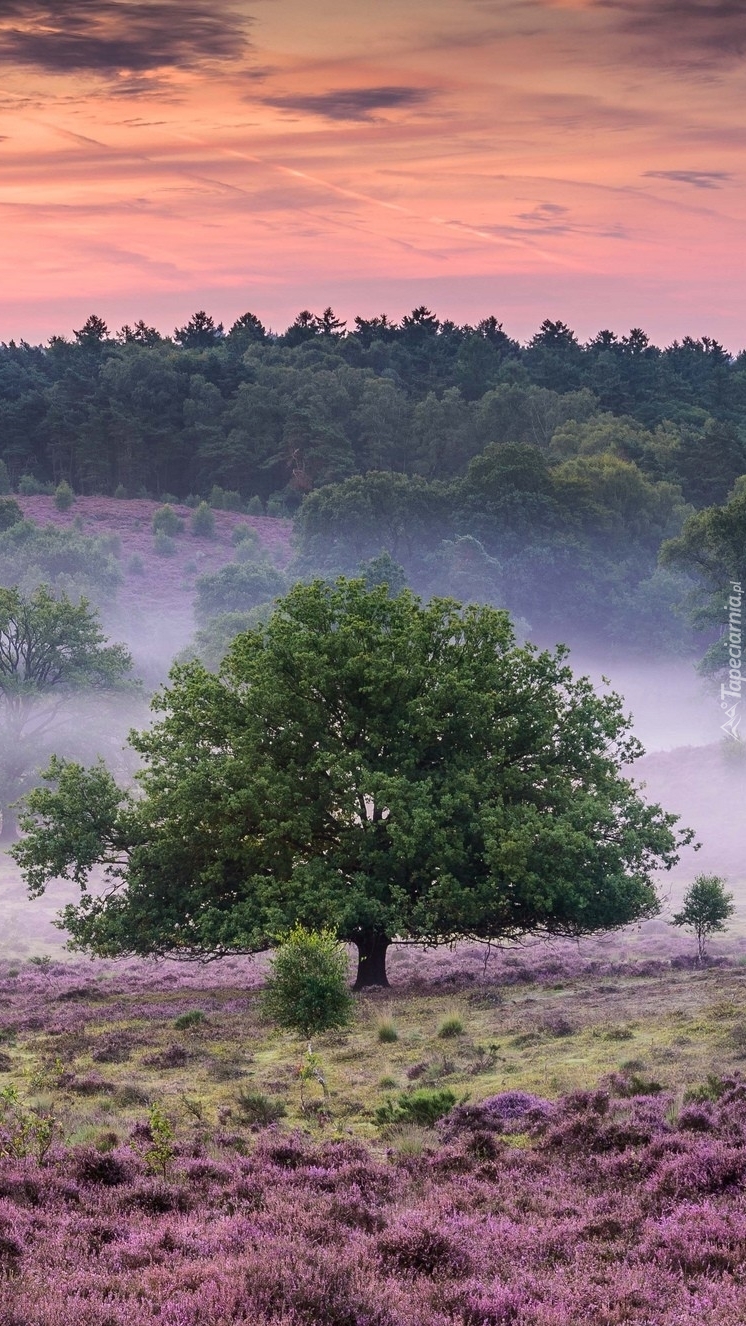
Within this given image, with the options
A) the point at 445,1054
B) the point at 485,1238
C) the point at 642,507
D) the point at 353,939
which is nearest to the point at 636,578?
the point at 642,507

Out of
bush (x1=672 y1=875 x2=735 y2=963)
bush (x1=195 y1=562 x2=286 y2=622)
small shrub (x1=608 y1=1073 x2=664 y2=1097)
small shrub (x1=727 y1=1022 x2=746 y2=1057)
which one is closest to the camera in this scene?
small shrub (x1=608 y1=1073 x2=664 y2=1097)

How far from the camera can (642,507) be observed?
134875 mm

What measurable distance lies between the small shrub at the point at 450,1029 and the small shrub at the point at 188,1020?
501cm

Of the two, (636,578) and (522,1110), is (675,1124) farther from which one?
(636,578)

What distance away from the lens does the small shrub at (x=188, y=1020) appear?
26.1 m

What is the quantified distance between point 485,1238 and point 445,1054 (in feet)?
35.4

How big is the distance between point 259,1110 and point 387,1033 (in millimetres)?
6249

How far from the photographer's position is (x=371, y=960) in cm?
3262

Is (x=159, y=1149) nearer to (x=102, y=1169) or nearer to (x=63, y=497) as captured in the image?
(x=102, y=1169)

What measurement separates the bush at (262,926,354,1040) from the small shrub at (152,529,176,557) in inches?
4290

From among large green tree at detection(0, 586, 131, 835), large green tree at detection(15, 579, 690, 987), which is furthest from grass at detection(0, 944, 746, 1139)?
large green tree at detection(0, 586, 131, 835)

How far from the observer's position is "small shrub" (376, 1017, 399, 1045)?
77.4 ft

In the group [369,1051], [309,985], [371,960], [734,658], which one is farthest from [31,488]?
[369,1051]

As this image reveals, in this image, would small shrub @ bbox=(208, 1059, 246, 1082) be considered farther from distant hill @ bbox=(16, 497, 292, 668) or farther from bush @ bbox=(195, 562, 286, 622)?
bush @ bbox=(195, 562, 286, 622)
